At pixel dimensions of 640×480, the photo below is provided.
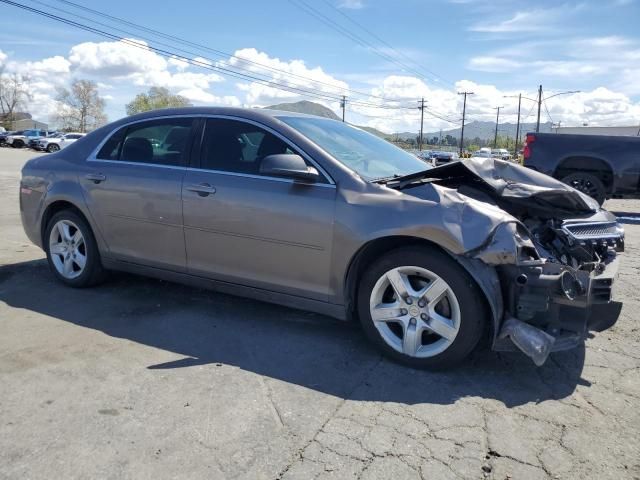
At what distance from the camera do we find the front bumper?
3.12 m

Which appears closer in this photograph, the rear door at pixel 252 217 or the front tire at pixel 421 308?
the front tire at pixel 421 308

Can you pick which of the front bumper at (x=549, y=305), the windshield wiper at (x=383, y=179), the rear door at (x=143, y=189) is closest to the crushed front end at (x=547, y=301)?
the front bumper at (x=549, y=305)

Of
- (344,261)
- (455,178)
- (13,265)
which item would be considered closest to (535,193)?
(455,178)

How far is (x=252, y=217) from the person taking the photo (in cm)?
388

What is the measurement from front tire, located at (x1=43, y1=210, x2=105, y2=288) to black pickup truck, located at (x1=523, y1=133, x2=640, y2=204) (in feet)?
30.5

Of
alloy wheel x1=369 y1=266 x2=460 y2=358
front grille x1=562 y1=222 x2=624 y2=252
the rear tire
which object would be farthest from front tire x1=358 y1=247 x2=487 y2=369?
the rear tire

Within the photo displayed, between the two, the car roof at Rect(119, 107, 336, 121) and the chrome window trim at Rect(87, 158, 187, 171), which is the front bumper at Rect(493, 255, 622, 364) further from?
the chrome window trim at Rect(87, 158, 187, 171)

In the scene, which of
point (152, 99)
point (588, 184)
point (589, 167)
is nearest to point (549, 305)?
point (588, 184)

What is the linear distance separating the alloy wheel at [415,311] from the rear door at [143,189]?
1734 mm

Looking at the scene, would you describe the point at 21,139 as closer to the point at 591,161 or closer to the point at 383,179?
the point at 591,161

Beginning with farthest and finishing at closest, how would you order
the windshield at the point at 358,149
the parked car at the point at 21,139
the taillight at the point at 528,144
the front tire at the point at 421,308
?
the parked car at the point at 21,139
the taillight at the point at 528,144
the windshield at the point at 358,149
the front tire at the point at 421,308

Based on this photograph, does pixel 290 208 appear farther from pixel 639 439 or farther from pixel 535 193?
pixel 639 439

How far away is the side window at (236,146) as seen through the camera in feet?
13.1

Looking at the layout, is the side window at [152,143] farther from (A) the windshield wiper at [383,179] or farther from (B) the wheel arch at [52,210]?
(A) the windshield wiper at [383,179]
